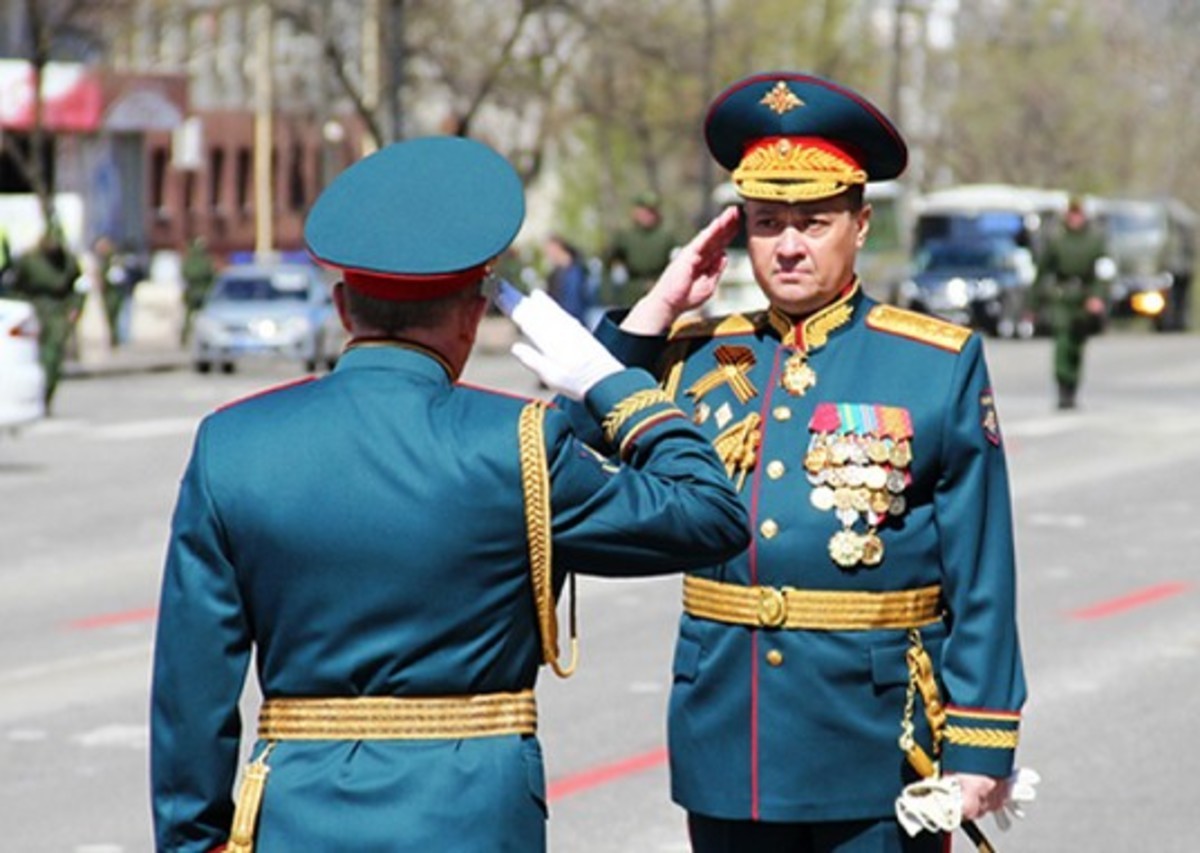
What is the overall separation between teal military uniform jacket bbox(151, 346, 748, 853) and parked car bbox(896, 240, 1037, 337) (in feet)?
149

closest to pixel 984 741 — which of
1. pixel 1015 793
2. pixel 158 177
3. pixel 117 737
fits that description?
pixel 1015 793

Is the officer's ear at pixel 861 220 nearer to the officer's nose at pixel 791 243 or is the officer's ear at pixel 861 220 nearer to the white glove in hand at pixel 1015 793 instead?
the officer's nose at pixel 791 243

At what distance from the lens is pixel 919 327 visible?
215 inches

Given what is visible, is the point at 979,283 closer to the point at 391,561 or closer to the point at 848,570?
the point at 848,570

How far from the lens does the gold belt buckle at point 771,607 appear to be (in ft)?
17.6

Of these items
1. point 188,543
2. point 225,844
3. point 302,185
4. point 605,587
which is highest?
point 188,543

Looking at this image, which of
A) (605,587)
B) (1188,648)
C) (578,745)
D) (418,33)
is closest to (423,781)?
(578,745)

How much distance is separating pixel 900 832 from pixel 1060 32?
287ft

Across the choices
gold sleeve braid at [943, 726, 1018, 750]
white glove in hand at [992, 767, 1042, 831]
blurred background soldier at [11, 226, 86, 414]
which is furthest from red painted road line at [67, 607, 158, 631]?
blurred background soldier at [11, 226, 86, 414]

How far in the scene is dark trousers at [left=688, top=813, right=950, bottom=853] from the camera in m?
5.21

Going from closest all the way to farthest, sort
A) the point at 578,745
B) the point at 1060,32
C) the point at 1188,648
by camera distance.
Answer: the point at 578,745, the point at 1188,648, the point at 1060,32

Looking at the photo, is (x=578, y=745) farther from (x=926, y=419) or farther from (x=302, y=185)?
(x=302, y=185)

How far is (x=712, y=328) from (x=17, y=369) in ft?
54.7

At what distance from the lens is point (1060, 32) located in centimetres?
9094
